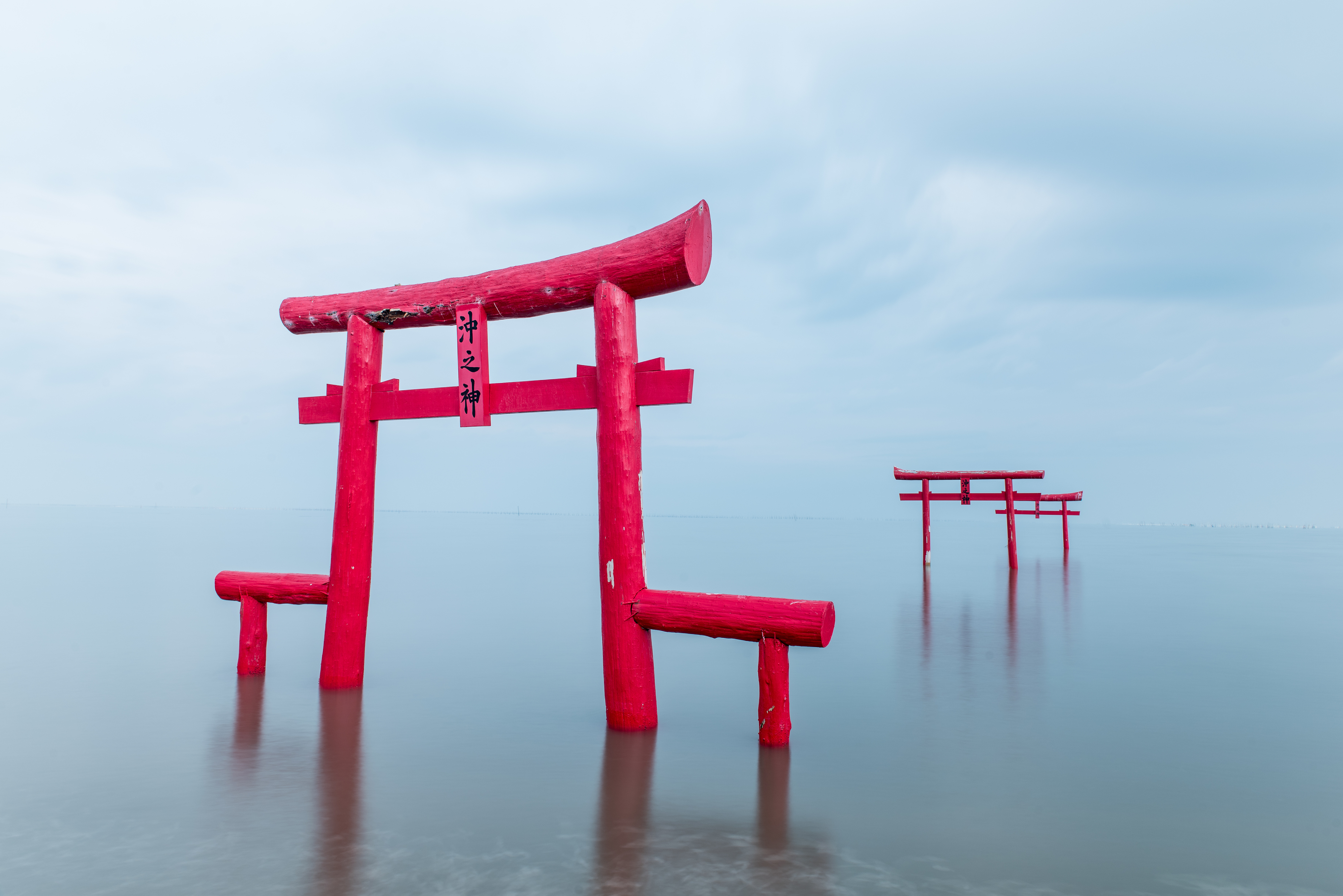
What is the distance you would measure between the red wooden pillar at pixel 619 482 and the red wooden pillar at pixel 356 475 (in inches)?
95.2

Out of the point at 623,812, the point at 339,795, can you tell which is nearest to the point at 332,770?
the point at 339,795

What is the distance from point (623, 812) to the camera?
4.99m

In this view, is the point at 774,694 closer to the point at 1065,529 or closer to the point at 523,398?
the point at 523,398

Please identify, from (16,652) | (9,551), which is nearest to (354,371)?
(16,652)

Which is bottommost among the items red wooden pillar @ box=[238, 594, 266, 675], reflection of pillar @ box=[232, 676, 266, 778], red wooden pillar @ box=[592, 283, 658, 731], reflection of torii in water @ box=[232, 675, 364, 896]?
reflection of pillar @ box=[232, 676, 266, 778]

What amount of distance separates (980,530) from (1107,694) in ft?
341

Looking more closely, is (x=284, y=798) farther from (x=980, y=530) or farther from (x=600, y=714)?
(x=980, y=530)

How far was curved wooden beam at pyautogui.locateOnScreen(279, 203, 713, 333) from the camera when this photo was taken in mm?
6078

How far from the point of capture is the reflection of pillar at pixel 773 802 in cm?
456

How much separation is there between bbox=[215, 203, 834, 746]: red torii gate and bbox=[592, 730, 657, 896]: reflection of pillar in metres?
0.20

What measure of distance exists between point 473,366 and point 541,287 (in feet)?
2.92

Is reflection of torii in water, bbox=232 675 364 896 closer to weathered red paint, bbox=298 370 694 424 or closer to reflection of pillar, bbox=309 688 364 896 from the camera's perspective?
reflection of pillar, bbox=309 688 364 896

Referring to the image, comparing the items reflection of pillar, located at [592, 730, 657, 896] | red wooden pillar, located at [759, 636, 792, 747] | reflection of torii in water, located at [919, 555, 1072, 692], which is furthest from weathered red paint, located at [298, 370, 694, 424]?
reflection of torii in water, located at [919, 555, 1072, 692]

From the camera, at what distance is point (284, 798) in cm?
519
